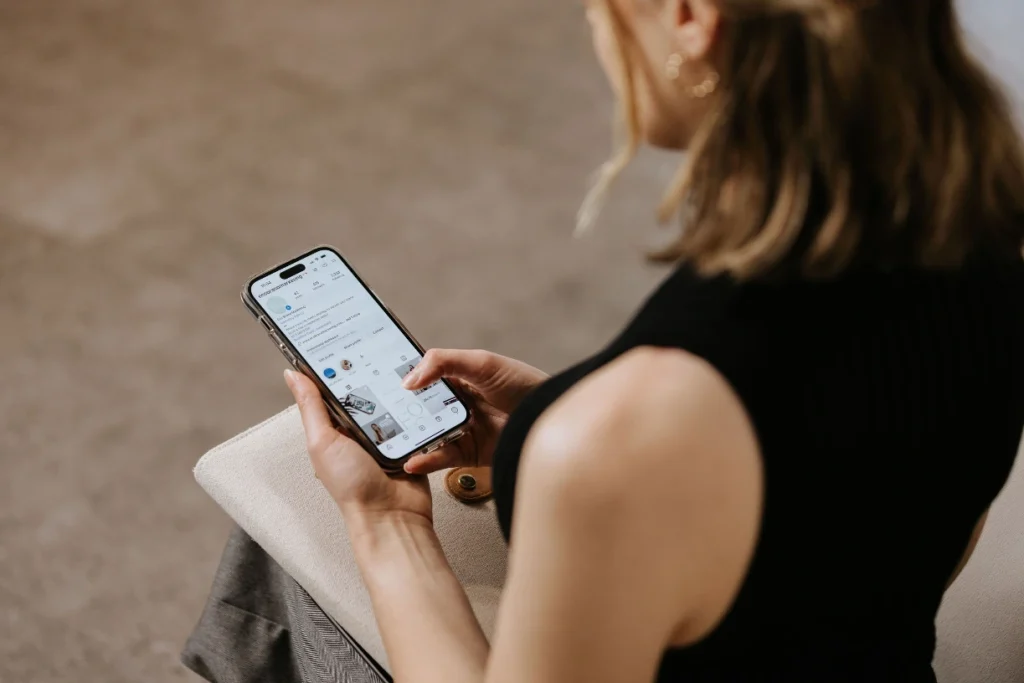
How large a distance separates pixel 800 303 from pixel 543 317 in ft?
3.96

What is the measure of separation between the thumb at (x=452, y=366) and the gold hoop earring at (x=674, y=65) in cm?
36

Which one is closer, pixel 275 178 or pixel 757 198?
pixel 757 198

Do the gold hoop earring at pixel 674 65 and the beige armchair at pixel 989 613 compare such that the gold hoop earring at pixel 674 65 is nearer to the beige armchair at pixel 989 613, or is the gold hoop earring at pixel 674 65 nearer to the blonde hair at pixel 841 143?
the blonde hair at pixel 841 143

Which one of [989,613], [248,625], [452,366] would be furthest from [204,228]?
[989,613]

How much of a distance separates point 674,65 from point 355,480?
0.43 metres

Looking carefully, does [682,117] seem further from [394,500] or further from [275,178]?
[275,178]

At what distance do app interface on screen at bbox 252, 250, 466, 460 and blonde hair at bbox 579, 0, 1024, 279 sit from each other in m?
0.39

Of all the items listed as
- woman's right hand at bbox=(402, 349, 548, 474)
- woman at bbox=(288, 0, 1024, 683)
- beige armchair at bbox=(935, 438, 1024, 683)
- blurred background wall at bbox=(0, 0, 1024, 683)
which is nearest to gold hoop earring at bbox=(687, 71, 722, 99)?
woman at bbox=(288, 0, 1024, 683)

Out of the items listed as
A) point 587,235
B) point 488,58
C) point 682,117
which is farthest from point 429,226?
point 682,117

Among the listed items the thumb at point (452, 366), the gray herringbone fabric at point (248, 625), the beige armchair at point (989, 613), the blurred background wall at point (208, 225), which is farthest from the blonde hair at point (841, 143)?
the blurred background wall at point (208, 225)

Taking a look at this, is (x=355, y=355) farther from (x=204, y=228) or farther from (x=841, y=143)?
(x=204, y=228)

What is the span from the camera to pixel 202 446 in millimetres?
1563

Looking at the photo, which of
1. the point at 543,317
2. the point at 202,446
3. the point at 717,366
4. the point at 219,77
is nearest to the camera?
the point at 717,366

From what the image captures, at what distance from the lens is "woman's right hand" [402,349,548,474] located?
3.00ft
